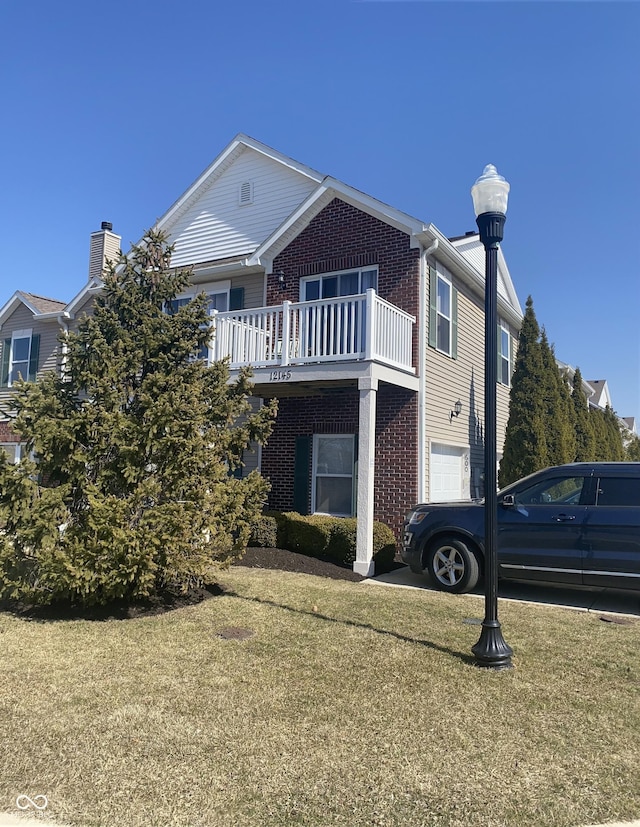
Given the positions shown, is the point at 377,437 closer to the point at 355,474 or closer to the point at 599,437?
the point at 355,474

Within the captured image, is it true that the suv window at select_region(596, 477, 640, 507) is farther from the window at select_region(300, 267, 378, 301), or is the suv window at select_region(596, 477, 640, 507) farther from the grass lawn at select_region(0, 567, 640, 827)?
the window at select_region(300, 267, 378, 301)

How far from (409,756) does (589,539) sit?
5056 mm

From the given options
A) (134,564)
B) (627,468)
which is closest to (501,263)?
(627,468)

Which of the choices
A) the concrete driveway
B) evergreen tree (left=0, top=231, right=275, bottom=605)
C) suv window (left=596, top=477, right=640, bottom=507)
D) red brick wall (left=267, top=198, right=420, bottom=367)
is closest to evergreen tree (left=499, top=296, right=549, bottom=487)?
red brick wall (left=267, top=198, right=420, bottom=367)

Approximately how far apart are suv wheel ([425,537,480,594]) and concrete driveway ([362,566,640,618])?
0.83 feet

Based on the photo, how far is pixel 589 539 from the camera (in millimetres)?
7848

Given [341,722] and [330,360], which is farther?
[330,360]

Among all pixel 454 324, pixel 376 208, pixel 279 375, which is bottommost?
pixel 279 375

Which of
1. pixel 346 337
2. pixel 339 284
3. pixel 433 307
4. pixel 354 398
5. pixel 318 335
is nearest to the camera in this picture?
pixel 346 337

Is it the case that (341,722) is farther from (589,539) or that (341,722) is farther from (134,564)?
(589,539)

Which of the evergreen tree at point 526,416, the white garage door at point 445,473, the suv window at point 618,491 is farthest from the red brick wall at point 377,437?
the evergreen tree at point 526,416

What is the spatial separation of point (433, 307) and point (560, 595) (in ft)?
20.8

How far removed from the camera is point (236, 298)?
14.7m

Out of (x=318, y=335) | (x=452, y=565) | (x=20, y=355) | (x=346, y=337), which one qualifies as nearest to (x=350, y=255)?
(x=318, y=335)
